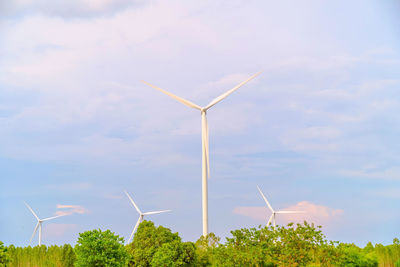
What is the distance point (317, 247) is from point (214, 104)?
72.1 feet

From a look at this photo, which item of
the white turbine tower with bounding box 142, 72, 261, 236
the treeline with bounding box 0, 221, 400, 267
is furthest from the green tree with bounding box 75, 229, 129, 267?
the white turbine tower with bounding box 142, 72, 261, 236

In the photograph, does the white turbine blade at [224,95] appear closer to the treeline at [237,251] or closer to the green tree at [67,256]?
the treeline at [237,251]

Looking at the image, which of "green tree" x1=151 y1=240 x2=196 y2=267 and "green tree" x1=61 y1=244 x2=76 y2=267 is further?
"green tree" x1=61 y1=244 x2=76 y2=267

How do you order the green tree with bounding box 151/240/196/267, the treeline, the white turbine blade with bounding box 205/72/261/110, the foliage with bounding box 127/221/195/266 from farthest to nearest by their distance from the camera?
the white turbine blade with bounding box 205/72/261/110, the foliage with bounding box 127/221/195/266, the green tree with bounding box 151/240/196/267, the treeline

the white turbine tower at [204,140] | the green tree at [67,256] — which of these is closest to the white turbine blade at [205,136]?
the white turbine tower at [204,140]

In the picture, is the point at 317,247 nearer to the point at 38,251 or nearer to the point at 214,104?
the point at 214,104

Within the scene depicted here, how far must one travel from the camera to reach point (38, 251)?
53.7m

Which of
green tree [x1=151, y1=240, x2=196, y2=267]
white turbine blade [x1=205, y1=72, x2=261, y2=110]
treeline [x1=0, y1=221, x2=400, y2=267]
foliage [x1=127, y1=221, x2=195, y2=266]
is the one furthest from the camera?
white turbine blade [x1=205, y1=72, x2=261, y2=110]

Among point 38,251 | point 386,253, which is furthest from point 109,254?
point 386,253

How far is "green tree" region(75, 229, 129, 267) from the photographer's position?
3494cm

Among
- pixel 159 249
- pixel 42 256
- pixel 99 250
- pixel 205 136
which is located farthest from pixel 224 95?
pixel 42 256

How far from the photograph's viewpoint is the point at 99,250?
35469 millimetres

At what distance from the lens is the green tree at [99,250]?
3494 centimetres

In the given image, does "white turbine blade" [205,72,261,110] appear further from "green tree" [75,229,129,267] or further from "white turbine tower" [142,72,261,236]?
"green tree" [75,229,129,267]
